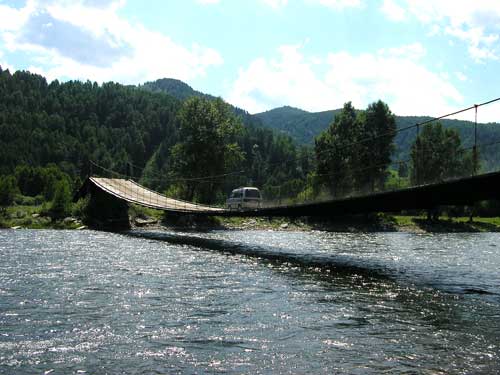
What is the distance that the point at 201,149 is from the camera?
7812 cm

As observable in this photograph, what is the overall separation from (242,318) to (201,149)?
64.9 metres

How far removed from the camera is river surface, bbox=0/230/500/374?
10.6 m

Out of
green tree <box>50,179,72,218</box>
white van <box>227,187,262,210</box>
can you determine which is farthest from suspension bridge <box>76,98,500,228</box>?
green tree <box>50,179,72,218</box>

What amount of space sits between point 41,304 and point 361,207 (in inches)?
752

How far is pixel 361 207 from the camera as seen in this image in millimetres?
29719

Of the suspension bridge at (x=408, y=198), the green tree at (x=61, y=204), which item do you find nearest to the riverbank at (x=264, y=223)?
the green tree at (x=61, y=204)

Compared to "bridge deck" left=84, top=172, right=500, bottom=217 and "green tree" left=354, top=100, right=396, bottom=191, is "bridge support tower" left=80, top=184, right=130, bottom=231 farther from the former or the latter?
"green tree" left=354, top=100, right=396, bottom=191

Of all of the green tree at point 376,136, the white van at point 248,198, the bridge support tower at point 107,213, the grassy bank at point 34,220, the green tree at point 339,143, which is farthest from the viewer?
the green tree at point 339,143

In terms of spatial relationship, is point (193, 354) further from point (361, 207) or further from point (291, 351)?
point (361, 207)

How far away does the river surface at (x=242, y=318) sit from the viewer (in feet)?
34.7

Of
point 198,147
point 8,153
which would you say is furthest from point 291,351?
point 8,153

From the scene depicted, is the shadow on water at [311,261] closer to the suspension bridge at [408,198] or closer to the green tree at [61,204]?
the suspension bridge at [408,198]

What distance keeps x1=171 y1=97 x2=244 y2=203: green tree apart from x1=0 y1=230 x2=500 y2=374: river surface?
51.2 metres

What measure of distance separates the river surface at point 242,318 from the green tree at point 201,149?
51150 millimetres
